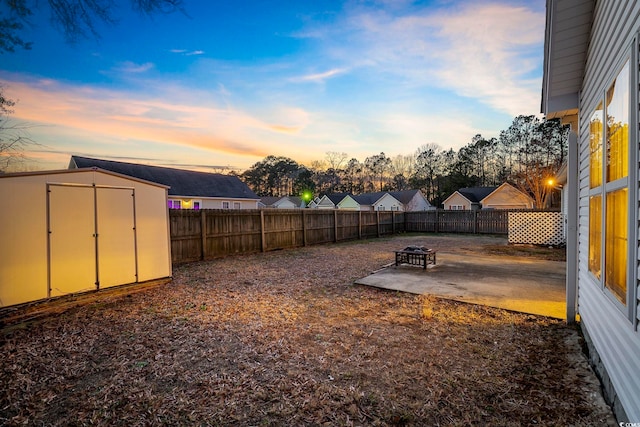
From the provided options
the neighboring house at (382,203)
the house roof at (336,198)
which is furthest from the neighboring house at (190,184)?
the neighboring house at (382,203)

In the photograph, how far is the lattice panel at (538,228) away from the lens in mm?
11445

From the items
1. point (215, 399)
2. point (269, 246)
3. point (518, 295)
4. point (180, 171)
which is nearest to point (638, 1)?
point (215, 399)

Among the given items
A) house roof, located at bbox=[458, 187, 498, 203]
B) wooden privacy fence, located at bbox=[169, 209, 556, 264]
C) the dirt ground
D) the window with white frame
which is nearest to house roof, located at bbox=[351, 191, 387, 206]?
house roof, located at bbox=[458, 187, 498, 203]

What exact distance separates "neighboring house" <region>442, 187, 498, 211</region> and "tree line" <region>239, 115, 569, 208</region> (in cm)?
292

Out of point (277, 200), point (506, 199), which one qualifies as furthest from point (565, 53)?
point (277, 200)

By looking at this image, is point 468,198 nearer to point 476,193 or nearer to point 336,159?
point 476,193

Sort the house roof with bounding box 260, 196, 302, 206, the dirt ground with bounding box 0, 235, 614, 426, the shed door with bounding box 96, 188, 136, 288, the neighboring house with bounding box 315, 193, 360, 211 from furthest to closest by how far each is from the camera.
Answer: the house roof with bounding box 260, 196, 302, 206 < the neighboring house with bounding box 315, 193, 360, 211 < the shed door with bounding box 96, 188, 136, 288 < the dirt ground with bounding box 0, 235, 614, 426

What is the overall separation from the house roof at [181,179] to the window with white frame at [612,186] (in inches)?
831

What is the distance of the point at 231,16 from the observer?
740cm

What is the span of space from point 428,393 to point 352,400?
657 millimetres

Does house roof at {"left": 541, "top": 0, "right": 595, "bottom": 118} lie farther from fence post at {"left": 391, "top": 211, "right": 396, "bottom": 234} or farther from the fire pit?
fence post at {"left": 391, "top": 211, "right": 396, "bottom": 234}

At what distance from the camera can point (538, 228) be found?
11.8 m

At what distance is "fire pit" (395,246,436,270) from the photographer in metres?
7.31

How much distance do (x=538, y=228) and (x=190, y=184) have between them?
79.1 feet
